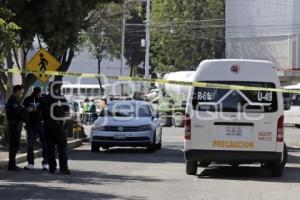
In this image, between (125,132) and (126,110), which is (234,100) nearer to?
(125,132)

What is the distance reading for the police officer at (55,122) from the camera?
1469 cm

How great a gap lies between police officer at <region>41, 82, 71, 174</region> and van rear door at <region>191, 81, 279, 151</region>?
2.68 m

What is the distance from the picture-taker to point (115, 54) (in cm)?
7056

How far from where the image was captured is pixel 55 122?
14.7 metres

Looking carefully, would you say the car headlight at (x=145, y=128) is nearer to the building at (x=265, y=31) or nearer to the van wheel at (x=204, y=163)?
A: the van wheel at (x=204, y=163)

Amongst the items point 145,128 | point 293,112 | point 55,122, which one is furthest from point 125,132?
point 293,112

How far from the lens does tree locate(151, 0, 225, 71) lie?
62.9 m

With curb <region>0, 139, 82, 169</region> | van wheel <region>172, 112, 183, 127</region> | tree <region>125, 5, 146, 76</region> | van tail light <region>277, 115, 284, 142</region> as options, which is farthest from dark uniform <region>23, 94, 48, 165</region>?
tree <region>125, 5, 146, 76</region>

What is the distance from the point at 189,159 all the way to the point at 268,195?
9.37ft

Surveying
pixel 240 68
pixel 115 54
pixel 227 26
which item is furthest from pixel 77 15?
pixel 115 54

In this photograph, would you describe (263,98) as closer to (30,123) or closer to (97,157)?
(30,123)

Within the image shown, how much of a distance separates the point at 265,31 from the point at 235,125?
44783mm

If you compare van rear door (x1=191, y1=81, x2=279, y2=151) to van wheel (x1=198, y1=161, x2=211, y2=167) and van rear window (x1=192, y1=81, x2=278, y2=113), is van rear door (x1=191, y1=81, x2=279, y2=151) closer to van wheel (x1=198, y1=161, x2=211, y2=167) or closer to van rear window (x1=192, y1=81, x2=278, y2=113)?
van rear window (x1=192, y1=81, x2=278, y2=113)

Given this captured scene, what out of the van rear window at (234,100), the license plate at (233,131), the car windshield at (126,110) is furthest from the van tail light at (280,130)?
the car windshield at (126,110)
